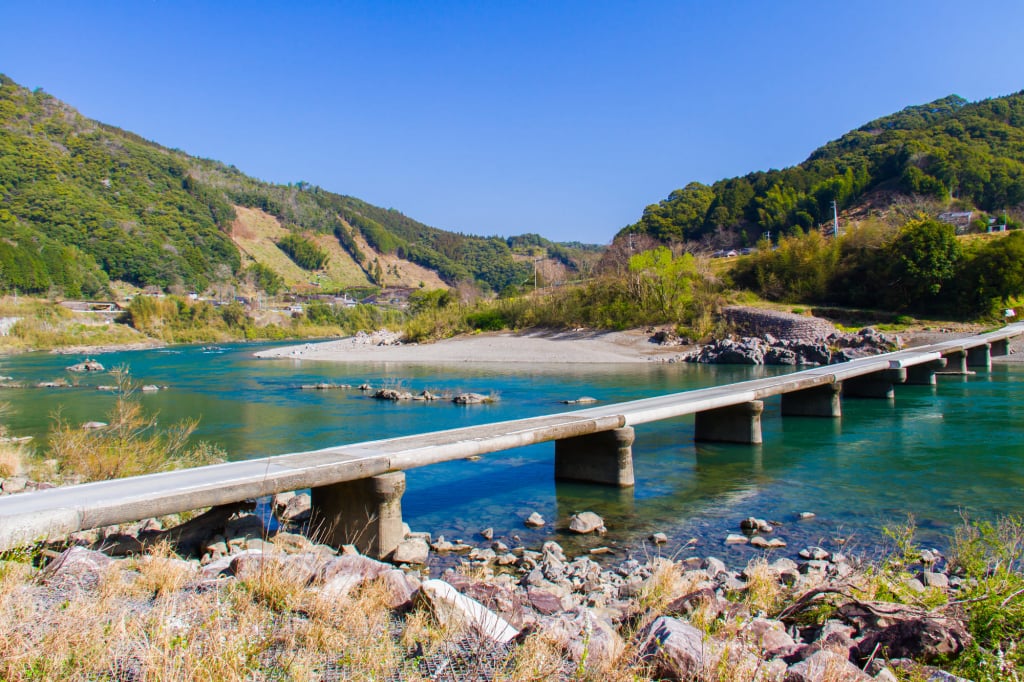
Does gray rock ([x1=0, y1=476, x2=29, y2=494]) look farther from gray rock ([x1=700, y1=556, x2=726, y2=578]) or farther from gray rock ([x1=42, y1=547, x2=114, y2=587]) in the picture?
gray rock ([x1=700, y1=556, x2=726, y2=578])

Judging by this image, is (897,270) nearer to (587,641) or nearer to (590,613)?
(590,613)

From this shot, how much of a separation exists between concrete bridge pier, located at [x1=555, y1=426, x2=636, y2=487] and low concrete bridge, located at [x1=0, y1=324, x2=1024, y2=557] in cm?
2

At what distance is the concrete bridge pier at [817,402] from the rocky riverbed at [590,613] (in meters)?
13.4

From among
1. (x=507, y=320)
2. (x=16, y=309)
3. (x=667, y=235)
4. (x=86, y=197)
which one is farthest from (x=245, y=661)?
(x=86, y=197)

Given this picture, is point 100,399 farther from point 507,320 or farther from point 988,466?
point 507,320

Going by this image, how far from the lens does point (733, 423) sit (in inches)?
651

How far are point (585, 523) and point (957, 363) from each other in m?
29.5

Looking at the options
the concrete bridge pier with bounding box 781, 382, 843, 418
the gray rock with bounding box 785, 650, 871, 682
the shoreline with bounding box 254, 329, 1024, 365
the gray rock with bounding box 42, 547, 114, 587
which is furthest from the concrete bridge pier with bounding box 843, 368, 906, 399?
the gray rock with bounding box 42, 547, 114, 587

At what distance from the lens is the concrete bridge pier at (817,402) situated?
20297 millimetres

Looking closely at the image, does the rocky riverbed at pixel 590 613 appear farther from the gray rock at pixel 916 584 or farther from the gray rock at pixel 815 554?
the gray rock at pixel 815 554

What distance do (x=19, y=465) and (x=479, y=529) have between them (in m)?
8.53

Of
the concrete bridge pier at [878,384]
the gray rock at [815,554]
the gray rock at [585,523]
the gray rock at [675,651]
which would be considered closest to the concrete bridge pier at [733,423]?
the gray rock at [585,523]

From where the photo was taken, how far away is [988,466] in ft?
44.3

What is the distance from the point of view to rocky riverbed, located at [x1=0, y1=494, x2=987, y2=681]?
12.4 ft
